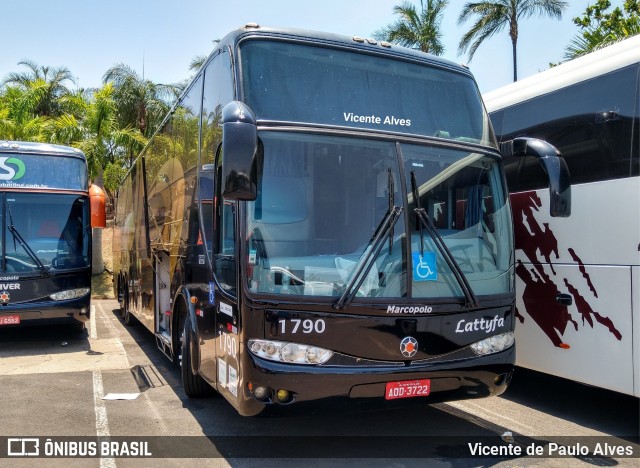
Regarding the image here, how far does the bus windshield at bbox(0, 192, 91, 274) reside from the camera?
9656 millimetres

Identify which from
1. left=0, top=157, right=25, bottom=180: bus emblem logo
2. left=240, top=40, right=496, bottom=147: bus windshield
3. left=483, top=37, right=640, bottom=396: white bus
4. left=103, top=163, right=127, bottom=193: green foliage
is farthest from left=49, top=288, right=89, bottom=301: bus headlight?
left=103, top=163, right=127, bottom=193: green foliage

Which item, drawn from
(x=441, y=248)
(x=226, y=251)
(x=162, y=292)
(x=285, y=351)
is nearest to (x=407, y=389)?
(x=285, y=351)

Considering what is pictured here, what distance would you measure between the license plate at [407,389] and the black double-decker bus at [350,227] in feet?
0.04

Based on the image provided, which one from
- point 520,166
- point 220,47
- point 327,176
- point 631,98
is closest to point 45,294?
point 220,47

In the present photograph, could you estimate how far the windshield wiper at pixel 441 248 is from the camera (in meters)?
4.74

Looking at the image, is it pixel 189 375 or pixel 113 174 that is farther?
pixel 113 174

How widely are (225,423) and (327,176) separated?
279 cm

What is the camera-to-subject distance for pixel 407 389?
181 inches

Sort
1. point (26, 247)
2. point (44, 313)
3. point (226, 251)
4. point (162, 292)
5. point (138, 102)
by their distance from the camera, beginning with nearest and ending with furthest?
point (226, 251) → point (162, 292) → point (26, 247) → point (44, 313) → point (138, 102)

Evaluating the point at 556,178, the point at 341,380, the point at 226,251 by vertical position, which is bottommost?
the point at 341,380

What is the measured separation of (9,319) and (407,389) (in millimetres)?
7592

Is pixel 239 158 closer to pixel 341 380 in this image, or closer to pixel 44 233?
pixel 341 380

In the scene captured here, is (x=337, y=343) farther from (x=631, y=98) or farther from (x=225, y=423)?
(x=631, y=98)

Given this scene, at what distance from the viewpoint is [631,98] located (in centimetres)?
550
